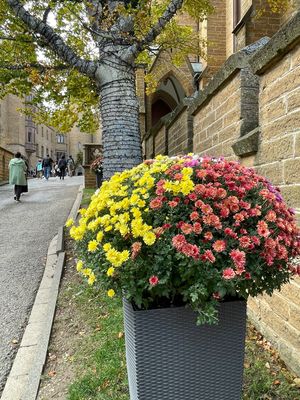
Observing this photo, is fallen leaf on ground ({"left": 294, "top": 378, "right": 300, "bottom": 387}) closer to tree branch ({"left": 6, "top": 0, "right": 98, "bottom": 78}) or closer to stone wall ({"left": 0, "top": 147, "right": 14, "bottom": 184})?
tree branch ({"left": 6, "top": 0, "right": 98, "bottom": 78})

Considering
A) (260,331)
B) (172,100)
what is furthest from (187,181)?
(172,100)

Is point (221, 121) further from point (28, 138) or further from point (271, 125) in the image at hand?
point (28, 138)

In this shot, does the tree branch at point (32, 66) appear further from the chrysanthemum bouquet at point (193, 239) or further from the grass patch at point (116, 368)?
the chrysanthemum bouquet at point (193, 239)

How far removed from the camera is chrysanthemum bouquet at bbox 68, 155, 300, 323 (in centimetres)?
169

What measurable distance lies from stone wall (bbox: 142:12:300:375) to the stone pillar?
1207cm

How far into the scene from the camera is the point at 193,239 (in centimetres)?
173

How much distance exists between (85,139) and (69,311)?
64973 millimetres

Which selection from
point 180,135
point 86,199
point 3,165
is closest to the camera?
point 180,135

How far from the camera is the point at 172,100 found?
19719 mm

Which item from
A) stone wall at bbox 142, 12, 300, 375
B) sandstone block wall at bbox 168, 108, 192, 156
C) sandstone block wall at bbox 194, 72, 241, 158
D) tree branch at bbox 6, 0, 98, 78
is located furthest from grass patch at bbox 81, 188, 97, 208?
stone wall at bbox 142, 12, 300, 375

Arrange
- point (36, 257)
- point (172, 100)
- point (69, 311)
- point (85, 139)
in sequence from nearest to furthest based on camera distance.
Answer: point (69, 311), point (36, 257), point (172, 100), point (85, 139)

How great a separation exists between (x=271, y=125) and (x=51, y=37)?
3.70 meters

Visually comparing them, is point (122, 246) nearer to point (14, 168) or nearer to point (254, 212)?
point (254, 212)

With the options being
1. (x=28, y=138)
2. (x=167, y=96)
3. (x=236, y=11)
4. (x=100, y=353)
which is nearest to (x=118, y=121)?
(x=100, y=353)
